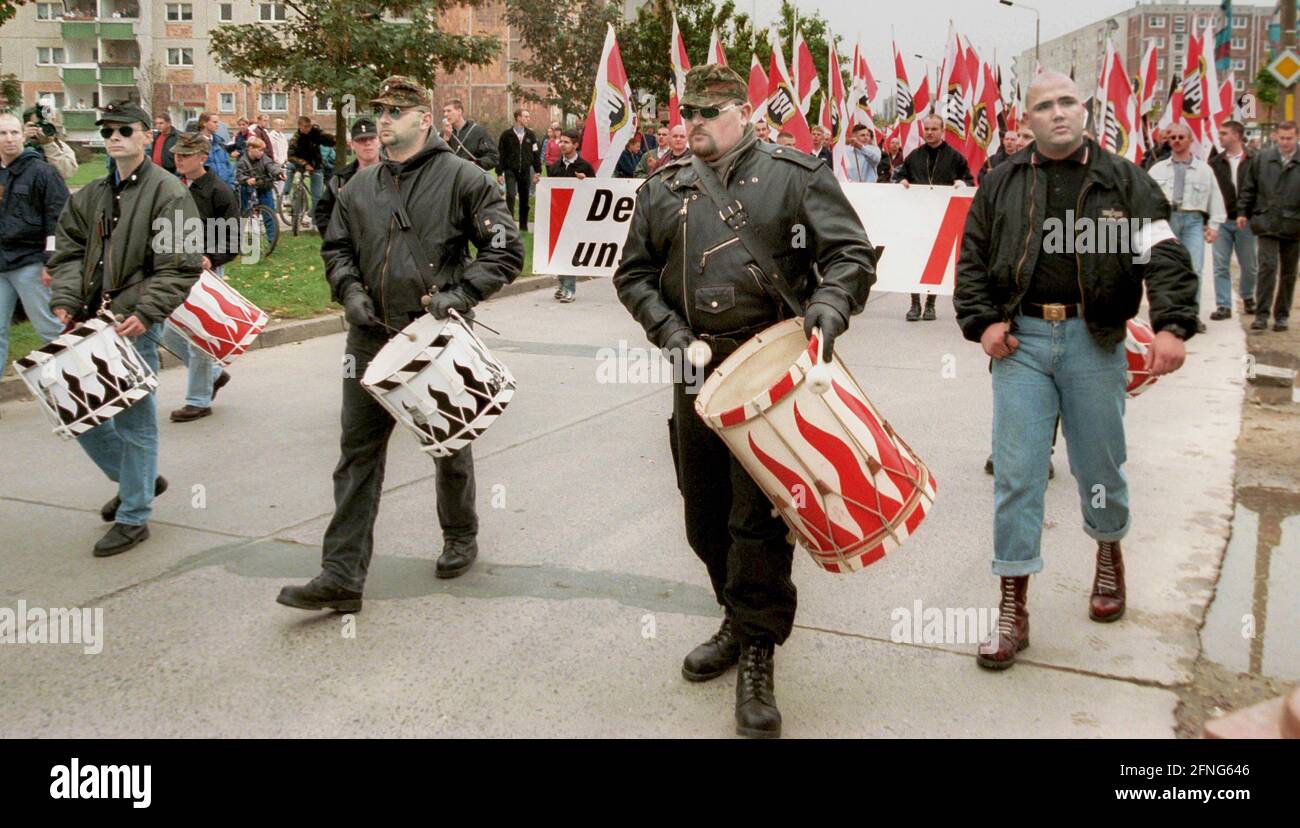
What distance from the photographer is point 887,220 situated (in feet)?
42.4

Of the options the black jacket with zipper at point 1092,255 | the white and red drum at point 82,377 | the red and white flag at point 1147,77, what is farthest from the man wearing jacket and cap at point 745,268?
the red and white flag at point 1147,77

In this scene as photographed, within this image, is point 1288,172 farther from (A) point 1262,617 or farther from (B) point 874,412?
(B) point 874,412

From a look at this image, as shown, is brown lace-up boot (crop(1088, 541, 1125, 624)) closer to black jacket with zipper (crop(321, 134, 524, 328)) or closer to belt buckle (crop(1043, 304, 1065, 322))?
belt buckle (crop(1043, 304, 1065, 322))

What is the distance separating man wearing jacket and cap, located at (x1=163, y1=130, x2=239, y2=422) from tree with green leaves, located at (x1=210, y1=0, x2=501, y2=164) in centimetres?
992

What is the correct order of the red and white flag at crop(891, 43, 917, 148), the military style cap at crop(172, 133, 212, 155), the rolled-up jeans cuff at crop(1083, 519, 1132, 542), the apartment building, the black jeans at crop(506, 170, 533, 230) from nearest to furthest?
the rolled-up jeans cuff at crop(1083, 519, 1132, 542) < the military style cap at crop(172, 133, 212, 155) < the black jeans at crop(506, 170, 533, 230) < the red and white flag at crop(891, 43, 917, 148) < the apartment building

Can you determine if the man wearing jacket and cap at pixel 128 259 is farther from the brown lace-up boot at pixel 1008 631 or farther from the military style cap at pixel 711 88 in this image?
the brown lace-up boot at pixel 1008 631

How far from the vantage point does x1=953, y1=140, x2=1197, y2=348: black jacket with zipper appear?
438 centimetres

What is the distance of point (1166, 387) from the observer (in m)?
9.96

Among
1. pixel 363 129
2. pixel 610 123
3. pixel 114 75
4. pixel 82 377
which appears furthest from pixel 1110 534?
pixel 114 75

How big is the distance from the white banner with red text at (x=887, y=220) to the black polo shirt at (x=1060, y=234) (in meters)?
7.61

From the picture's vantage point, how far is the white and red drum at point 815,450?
364 centimetres

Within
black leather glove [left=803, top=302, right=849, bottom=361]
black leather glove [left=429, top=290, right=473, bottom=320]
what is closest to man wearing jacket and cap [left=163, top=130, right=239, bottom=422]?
black leather glove [left=429, top=290, right=473, bottom=320]
